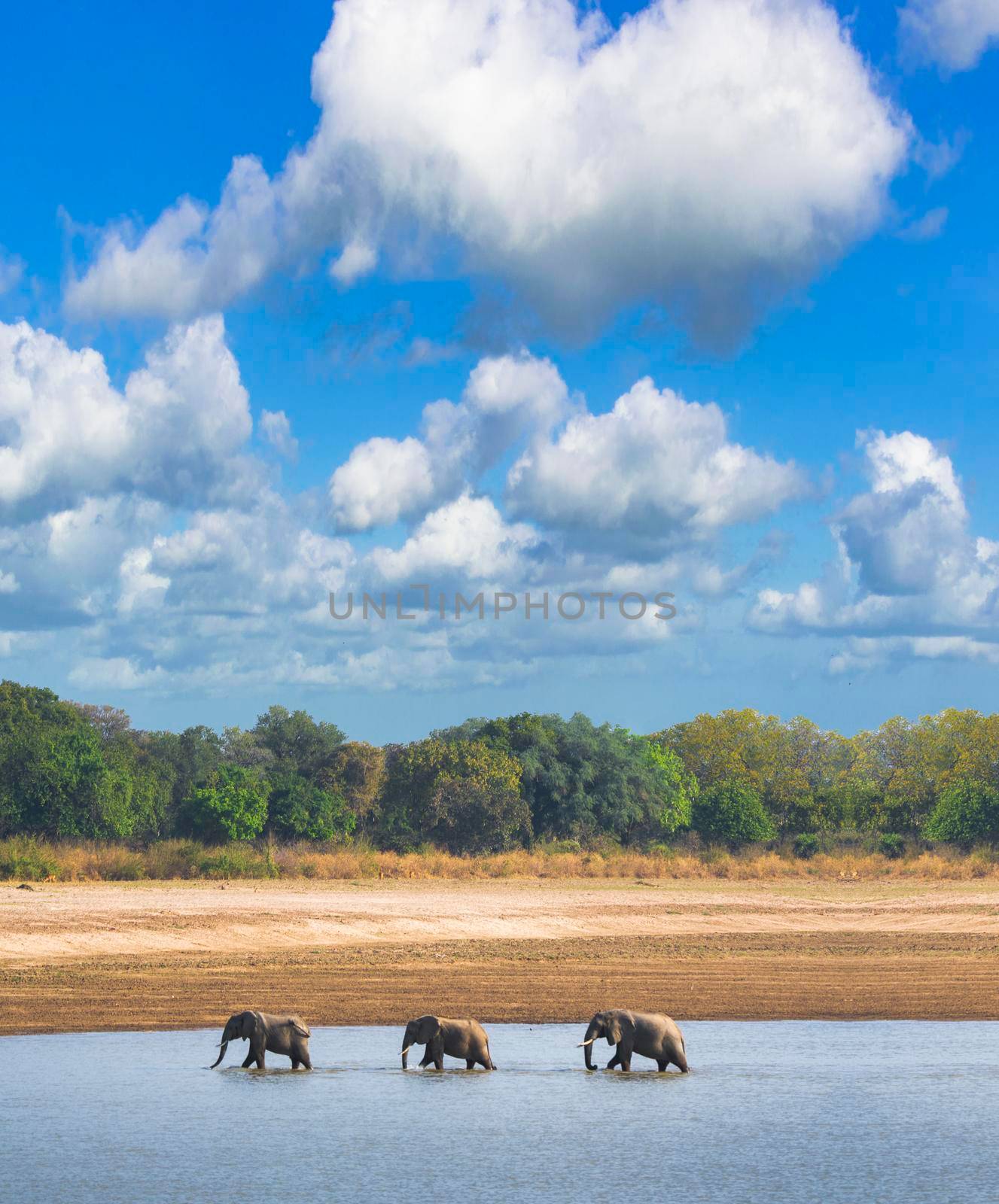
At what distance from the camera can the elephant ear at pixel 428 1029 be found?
49.4ft

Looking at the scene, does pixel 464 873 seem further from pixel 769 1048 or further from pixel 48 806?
pixel 769 1048

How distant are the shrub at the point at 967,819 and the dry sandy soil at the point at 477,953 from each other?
15.9 metres

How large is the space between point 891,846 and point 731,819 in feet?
24.2

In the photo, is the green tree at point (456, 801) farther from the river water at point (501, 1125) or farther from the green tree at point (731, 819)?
the river water at point (501, 1125)

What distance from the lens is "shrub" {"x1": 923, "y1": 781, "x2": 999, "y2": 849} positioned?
2514 inches

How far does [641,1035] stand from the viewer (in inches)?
599

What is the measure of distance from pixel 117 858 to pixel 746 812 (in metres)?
30.8

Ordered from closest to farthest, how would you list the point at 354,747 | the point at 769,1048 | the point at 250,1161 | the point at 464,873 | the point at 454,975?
the point at 250,1161, the point at 769,1048, the point at 454,975, the point at 464,873, the point at 354,747

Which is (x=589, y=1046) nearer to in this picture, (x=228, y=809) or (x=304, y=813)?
(x=228, y=809)

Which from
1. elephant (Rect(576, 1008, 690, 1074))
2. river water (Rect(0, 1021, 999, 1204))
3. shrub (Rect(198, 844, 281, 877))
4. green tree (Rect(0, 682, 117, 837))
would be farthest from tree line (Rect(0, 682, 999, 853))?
elephant (Rect(576, 1008, 690, 1074))

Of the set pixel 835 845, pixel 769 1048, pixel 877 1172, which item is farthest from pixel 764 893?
pixel 877 1172

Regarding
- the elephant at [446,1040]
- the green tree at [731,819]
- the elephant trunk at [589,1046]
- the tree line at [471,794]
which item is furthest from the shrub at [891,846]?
the elephant at [446,1040]

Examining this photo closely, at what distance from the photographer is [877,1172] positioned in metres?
11.4

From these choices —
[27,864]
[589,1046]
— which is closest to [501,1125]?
[589,1046]
